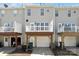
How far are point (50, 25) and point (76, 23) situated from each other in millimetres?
4880

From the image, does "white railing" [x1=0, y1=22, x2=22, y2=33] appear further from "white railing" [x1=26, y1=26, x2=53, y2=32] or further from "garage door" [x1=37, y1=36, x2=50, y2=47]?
"garage door" [x1=37, y1=36, x2=50, y2=47]

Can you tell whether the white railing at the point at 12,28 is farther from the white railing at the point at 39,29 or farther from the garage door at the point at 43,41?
the garage door at the point at 43,41

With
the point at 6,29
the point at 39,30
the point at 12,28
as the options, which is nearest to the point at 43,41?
the point at 39,30

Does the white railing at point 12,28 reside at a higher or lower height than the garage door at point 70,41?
higher

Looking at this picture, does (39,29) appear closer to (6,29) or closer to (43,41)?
(43,41)

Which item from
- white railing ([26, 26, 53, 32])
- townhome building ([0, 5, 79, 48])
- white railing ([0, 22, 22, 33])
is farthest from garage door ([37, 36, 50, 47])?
white railing ([0, 22, 22, 33])

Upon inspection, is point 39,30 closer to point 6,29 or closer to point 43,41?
point 43,41

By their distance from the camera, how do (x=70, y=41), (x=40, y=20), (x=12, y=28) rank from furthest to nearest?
(x=70, y=41), (x=40, y=20), (x=12, y=28)

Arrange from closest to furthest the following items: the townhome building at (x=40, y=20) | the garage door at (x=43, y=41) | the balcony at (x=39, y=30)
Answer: the balcony at (x=39, y=30)
the townhome building at (x=40, y=20)
the garage door at (x=43, y=41)

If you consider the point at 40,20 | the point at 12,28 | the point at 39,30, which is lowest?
the point at 39,30

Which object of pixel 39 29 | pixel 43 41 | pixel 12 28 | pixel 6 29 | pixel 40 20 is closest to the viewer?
pixel 12 28

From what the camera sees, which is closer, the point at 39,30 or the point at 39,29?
the point at 39,30

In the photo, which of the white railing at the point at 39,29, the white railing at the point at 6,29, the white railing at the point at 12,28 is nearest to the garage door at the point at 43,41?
the white railing at the point at 39,29

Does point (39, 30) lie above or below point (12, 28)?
below
